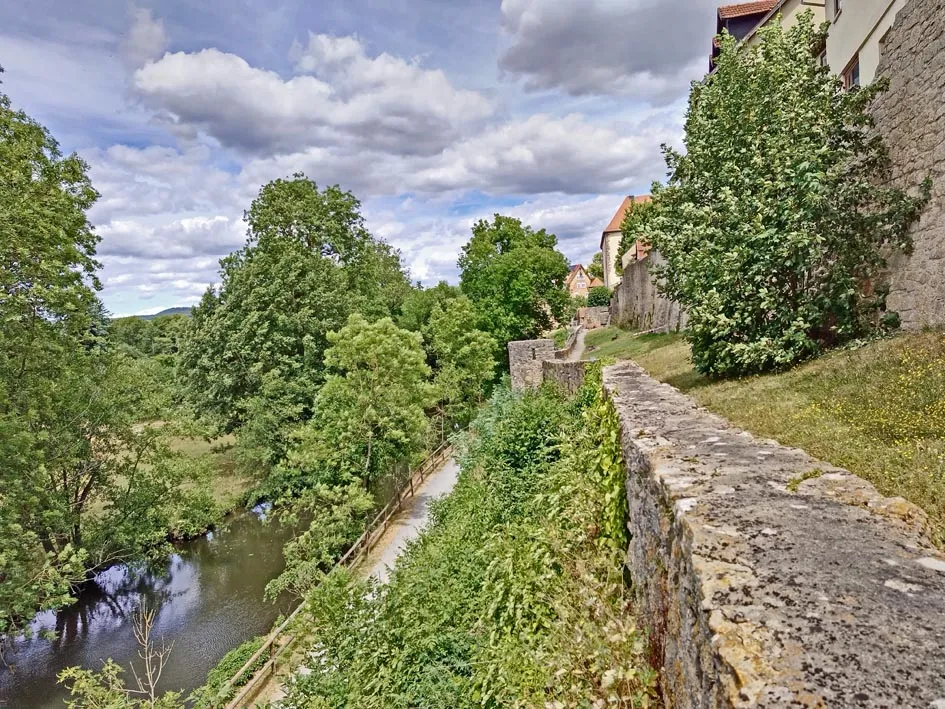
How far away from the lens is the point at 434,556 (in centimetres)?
998

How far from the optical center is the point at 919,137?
7.02 meters

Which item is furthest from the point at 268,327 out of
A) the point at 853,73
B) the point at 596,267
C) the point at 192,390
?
the point at 596,267

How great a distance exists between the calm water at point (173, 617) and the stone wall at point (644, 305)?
55.6 feet

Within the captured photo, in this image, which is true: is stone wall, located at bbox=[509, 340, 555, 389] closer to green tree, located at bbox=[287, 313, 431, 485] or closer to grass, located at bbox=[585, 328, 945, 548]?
green tree, located at bbox=[287, 313, 431, 485]

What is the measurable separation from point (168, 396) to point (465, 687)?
14981mm

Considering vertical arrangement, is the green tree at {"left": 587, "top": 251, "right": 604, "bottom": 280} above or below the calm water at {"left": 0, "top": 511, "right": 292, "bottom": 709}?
above

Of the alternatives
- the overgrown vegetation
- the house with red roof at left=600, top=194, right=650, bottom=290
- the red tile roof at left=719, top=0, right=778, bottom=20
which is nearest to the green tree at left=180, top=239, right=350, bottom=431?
the overgrown vegetation

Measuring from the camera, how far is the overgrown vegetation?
13.9ft

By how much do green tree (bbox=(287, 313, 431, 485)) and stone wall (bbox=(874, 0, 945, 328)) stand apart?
534 inches

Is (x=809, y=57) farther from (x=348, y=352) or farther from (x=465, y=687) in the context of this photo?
(x=348, y=352)

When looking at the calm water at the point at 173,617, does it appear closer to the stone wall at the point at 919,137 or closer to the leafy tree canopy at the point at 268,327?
the leafy tree canopy at the point at 268,327

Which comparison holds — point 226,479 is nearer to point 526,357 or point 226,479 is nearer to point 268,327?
point 268,327

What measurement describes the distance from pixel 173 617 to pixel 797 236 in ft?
59.7

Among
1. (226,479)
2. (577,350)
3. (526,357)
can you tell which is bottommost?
(226,479)
